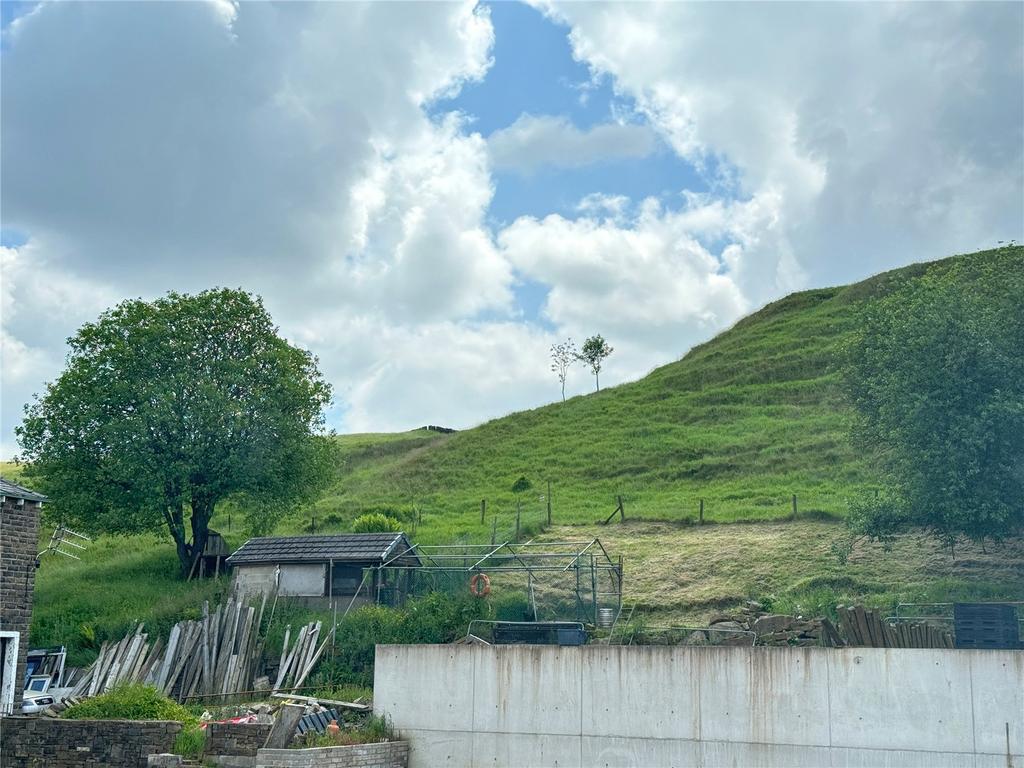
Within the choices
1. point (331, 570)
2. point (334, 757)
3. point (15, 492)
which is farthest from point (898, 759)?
point (15, 492)

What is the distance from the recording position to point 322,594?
111 ft

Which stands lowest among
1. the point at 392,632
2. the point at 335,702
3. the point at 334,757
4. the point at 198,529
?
the point at 334,757

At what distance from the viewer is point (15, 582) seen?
29.6 metres

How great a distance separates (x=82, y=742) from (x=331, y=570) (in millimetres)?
10906

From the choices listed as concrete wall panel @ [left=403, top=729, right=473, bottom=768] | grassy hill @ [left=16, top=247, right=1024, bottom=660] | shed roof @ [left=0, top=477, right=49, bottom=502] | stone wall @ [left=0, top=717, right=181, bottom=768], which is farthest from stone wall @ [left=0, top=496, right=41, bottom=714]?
concrete wall panel @ [left=403, top=729, right=473, bottom=768]

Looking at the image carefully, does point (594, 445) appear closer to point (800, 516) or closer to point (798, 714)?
point (800, 516)

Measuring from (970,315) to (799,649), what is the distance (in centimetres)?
1760

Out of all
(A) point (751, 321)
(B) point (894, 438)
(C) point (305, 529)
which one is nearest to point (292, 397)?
(C) point (305, 529)

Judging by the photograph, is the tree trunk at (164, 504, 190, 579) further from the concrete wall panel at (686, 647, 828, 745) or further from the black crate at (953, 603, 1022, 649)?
the black crate at (953, 603, 1022, 649)

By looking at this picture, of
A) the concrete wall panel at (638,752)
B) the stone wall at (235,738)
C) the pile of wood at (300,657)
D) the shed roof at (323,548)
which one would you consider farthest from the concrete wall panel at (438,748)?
the shed roof at (323,548)

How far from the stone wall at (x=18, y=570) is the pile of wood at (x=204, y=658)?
2403 millimetres

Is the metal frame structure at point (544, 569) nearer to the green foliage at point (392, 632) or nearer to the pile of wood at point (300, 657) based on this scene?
the green foliage at point (392, 632)

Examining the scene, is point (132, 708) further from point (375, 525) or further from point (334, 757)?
point (375, 525)

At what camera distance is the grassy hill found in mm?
35094
